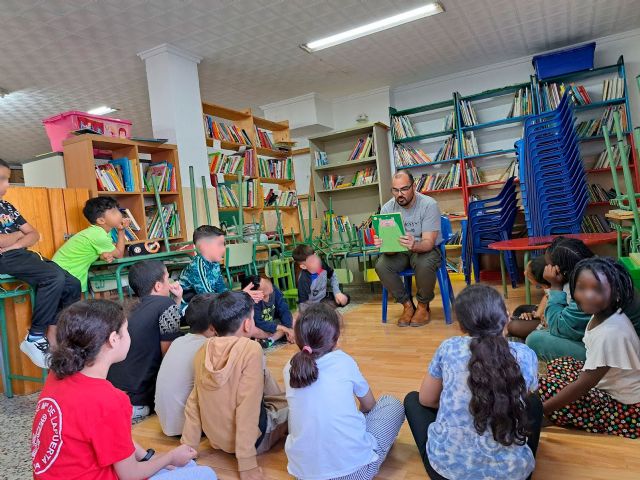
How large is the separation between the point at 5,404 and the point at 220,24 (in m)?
3.28

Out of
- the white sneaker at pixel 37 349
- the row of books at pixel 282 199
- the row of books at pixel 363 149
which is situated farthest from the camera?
the row of books at pixel 363 149

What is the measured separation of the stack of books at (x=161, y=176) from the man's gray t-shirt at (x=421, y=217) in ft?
6.77

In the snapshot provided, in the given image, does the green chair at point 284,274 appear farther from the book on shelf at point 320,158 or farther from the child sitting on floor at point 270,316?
the book on shelf at point 320,158

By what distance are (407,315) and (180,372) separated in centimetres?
208

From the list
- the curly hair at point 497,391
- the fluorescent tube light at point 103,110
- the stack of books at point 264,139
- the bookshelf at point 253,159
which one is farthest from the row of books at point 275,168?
the curly hair at point 497,391

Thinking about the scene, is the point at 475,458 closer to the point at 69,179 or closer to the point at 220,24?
the point at 69,179

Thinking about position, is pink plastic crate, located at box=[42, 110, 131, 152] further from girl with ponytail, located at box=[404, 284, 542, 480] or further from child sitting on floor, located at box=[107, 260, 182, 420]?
girl with ponytail, located at box=[404, 284, 542, 480]

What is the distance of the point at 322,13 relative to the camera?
3957 millimetres

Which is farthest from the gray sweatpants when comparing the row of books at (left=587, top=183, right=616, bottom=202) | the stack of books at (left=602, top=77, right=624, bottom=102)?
the stack of books at (left=602, top=77, right=624, bottom=102)

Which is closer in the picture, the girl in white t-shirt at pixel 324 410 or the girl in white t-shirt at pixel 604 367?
the girl in white t-shirt at pixel 324 410

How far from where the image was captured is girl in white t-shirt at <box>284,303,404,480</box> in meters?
1.32

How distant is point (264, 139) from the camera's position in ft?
18.0

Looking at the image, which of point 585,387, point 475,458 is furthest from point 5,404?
point 585,387

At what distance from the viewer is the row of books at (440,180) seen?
5.89 m
